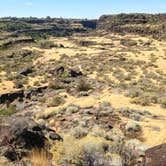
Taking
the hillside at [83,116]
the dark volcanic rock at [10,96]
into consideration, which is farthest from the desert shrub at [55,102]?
the dark volcanic rock at [10,96]

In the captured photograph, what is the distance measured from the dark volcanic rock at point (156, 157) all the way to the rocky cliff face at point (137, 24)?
77.0m

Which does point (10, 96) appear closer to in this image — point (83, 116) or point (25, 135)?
point (83, 116)

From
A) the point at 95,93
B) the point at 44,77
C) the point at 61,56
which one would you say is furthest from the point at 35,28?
the point at 95,93

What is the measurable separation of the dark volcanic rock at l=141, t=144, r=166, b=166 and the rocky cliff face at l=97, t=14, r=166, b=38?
77028 millimetres

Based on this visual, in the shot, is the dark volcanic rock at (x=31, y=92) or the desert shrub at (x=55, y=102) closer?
the desert shrub at (x=55, y=102)

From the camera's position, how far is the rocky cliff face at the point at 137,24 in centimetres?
A: 8950

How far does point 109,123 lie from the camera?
54.7 feet

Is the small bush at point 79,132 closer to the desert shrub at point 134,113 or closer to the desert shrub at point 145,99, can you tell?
the desert shrub at point 134,113

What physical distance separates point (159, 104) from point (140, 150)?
9633 mm

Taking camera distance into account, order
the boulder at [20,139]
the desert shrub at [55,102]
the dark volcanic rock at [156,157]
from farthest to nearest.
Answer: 1. the desert shrub at [55,102]
2. the boulder at [20,139]
3. the dark volcanic rock at [156,157]

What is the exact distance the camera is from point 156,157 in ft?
29.9

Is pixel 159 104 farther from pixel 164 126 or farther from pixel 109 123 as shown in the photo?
pixel 109 123

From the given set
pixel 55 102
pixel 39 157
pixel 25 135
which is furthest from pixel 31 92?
pixel 39 157

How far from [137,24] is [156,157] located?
9681 cm
